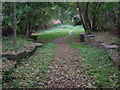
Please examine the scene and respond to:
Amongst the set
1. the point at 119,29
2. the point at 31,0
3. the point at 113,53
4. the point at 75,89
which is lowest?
the point at 75,89

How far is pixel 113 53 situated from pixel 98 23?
8.42 metres

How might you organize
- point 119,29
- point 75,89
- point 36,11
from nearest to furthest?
point 75,89 < point 119,29 < point 36,11

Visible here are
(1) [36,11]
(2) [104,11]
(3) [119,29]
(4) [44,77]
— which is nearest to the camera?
(4) [44,77]

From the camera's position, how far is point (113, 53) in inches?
226

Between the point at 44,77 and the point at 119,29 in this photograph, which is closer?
the point at 44,77

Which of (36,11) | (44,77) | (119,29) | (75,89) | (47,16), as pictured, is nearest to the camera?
(75,89)

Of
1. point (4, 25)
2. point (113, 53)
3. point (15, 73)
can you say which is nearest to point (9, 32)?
point (4, 25)

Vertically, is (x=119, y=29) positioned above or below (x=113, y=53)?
above

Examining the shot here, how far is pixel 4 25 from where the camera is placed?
9.66m

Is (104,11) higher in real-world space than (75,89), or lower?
higher

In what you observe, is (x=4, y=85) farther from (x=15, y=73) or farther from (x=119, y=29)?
(x=119, y=29)

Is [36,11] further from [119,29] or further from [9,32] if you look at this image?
[119,29]

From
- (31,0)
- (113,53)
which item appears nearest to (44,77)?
(113,53)

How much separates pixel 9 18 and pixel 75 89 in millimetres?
7092
